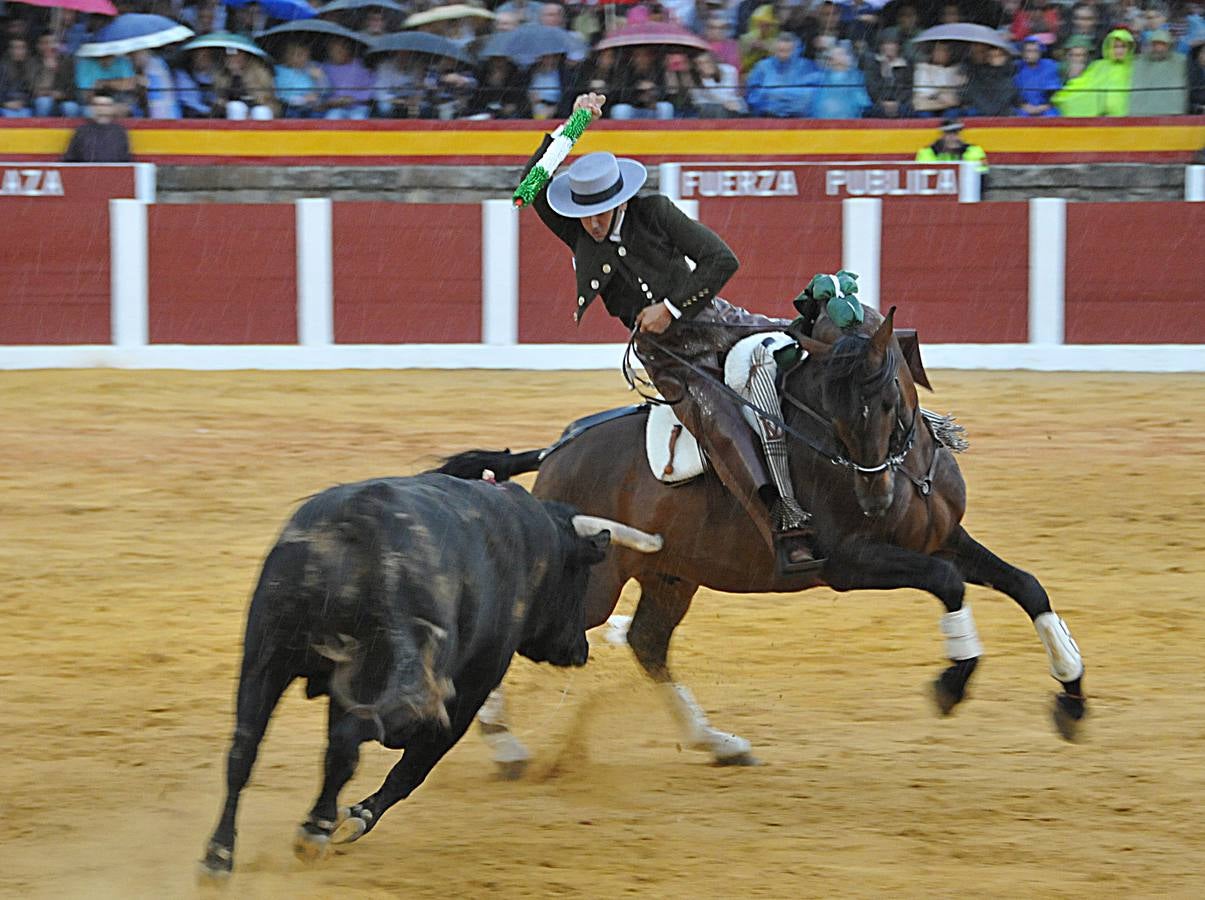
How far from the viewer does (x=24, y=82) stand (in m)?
14.5

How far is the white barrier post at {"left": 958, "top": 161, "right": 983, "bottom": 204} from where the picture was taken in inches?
546

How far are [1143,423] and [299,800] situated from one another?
761 centimetres

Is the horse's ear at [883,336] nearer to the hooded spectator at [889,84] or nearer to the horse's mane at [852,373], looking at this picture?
the horse's mane at [852,373]

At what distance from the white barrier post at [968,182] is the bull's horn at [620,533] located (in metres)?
9.66

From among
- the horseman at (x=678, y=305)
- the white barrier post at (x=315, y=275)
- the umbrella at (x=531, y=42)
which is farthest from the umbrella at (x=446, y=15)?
the horseman at (x=678, y=305)

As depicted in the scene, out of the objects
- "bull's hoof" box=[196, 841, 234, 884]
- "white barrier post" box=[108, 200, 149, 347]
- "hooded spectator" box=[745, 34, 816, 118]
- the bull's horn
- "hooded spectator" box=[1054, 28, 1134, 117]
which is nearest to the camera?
"bull's hoof" box=[196, 841, 234, 884]

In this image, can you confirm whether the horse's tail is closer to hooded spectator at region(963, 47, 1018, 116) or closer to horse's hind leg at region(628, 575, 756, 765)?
horse's hind leg at region(628, 575, 756, 765)

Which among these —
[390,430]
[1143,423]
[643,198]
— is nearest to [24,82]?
[390,430]

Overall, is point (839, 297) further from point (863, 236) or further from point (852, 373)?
point (863, 236)

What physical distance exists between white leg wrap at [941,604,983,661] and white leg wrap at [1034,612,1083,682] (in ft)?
0.79

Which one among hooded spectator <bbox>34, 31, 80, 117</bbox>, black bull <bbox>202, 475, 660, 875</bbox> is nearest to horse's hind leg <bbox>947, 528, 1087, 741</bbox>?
black bull <bbox>202, 475, 660, 875</bbox>

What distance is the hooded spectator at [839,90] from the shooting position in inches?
553

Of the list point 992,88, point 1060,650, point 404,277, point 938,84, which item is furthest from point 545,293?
point 1060,650

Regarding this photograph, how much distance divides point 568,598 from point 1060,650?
59.0 inches
